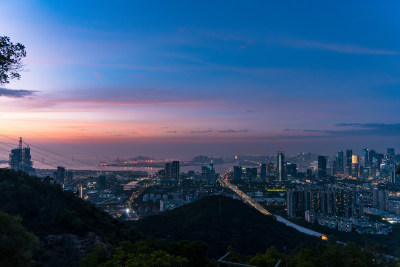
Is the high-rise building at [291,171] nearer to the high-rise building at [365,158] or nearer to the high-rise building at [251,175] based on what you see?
the high-rise building at [251,175]

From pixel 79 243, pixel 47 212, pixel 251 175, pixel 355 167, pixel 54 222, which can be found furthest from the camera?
pixel 355 167

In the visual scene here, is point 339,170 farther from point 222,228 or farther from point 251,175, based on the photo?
point 222,228

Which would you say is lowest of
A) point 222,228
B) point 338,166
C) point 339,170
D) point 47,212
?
point 339,170

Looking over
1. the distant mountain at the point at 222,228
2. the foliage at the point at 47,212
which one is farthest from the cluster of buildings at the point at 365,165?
the foliage at the point at 47,212

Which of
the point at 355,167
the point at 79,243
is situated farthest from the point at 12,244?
the point at 355,167

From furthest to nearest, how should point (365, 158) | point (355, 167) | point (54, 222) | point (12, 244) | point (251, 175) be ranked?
point (365, 158), point (355, 167), point (251, 175), point (54, 222), point (12, 244)

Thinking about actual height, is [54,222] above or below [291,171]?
above

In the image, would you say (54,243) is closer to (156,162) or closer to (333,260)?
(333,260)

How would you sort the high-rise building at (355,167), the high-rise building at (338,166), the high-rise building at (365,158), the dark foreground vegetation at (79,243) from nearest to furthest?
the dark foreground vegetation at (79,243) < the high-rise building at (355,167) < the high-rise building at (338,166) < the high-rise building at (365,158)
